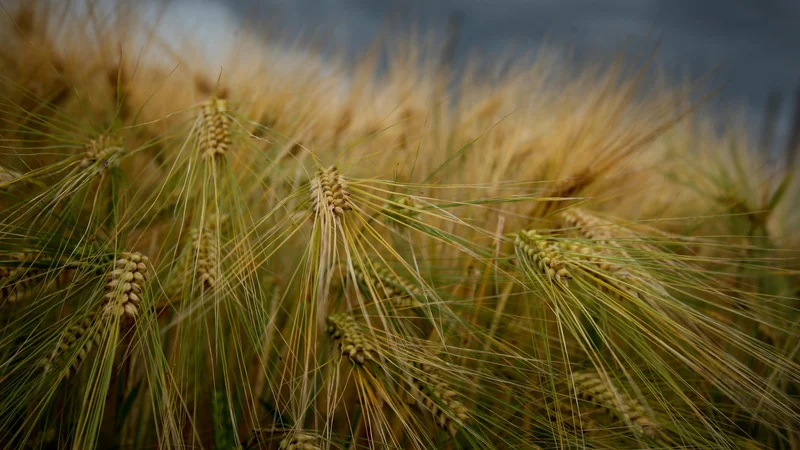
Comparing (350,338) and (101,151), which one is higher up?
(101,151)

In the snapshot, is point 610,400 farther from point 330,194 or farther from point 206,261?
point 206,261

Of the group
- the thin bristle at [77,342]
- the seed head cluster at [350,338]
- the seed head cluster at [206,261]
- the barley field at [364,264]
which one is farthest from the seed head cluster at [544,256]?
the thin bristle at [77,342]

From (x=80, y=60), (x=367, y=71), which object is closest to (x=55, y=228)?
(x=80, y=60)

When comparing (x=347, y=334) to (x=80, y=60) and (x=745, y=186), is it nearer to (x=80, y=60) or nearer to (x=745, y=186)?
(x=80, y=60)

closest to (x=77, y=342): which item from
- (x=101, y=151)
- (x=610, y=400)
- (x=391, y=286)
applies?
(x=101, y=151)

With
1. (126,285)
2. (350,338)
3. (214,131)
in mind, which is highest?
(214,131)

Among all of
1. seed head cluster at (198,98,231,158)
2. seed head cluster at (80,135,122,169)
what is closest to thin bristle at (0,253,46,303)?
seed head cluster at (80,135,122,169)

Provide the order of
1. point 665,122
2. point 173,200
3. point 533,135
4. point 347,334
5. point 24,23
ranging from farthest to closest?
point 533,135, point 24,23, point 665,122, point 173,200, point 347,334
